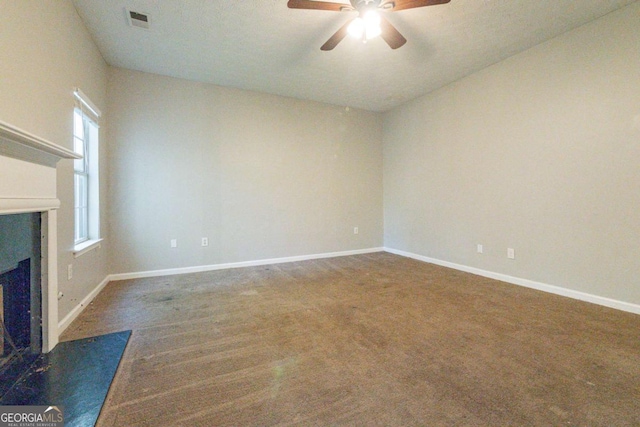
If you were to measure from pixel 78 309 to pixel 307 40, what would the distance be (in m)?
3.44

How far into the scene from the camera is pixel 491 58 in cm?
325

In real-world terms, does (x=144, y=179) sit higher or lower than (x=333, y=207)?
higher

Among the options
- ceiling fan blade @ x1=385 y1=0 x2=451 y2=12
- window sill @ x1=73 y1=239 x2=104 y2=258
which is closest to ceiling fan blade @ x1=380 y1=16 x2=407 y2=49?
ceiling fan blade @ x1=385 y1=0 x2=451 y2=12

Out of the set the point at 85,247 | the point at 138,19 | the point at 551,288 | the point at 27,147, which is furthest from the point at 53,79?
the point at 551,288

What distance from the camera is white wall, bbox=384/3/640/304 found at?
8.04 ft

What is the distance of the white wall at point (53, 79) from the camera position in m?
1.51

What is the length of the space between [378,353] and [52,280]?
7.47 ft

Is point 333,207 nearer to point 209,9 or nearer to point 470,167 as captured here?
point 470,167

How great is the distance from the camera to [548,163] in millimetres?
2934

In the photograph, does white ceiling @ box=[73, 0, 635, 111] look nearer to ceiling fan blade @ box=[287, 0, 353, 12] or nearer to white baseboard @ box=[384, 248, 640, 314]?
ceiling fan blade @ box=[287, 0, 353, 12]

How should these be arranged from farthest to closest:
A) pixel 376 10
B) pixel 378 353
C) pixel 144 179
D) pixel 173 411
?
pixel 144 179, pixel 376 10, pixel 378 353, pixel 173 411

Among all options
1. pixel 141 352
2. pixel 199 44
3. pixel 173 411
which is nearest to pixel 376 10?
pixel 199 44

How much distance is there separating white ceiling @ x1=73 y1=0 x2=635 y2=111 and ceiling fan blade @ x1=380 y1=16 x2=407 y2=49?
308 millimetres

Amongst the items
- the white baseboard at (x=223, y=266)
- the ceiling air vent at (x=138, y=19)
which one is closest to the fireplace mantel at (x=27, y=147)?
the ceiling air vent at (x=138, y=19)
